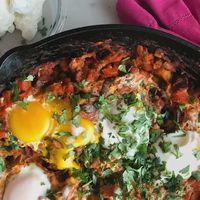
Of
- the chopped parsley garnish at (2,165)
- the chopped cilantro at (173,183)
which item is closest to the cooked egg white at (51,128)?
the chopped parsley garnish at (2,165)

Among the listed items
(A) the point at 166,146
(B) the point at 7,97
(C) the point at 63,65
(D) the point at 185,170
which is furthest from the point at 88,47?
(D) the point at 185,170

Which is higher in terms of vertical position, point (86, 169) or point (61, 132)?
point (61, 132)

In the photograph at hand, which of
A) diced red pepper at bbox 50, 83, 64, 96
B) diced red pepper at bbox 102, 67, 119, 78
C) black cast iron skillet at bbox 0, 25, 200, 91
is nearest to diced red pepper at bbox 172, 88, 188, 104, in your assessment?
black cast iron skillet at bbox 0, 25, 200, 91

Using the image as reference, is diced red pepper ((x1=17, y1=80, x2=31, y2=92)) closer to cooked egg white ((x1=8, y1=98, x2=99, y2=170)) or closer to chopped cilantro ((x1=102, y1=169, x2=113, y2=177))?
cooked egg white ((x1=8, y1=98, x2=99, y2=170))

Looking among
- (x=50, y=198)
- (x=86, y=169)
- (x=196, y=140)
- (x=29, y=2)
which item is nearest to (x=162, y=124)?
(x=196, y=140)

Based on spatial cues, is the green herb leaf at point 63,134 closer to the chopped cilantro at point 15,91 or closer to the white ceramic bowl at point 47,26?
the chopped cilantro at point 15,91

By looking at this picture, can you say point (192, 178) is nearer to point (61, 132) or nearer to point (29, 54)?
point (61, 132)
